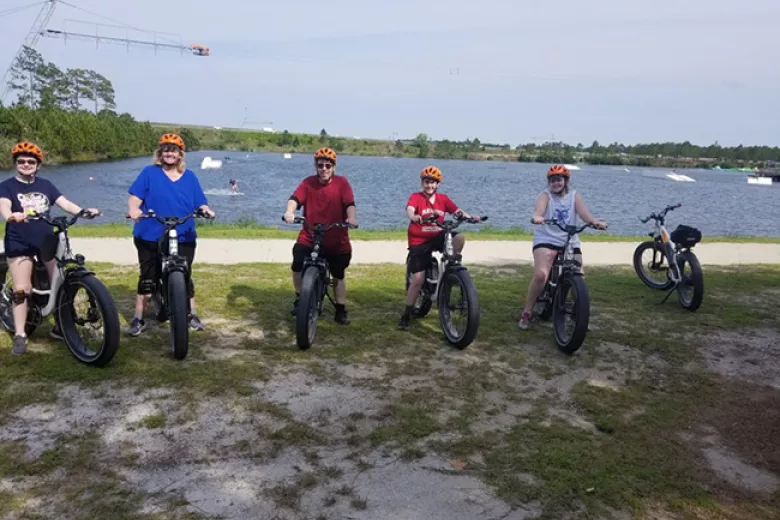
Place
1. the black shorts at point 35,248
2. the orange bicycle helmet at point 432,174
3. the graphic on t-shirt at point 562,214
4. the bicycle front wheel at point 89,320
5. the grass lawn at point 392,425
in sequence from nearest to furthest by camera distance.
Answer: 1. the grass lawn at point 392,425
2. the bicycle front wheel at point 89,320
3. the black shorts at point 35,248
4. the orange bicycle helmet at point 432,174
5. the graphic on t-shirt at point 562,214

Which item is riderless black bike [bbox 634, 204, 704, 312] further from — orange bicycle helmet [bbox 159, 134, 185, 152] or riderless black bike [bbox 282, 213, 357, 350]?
orange bicycle helmet [bbox 159, 134, 185, 152]

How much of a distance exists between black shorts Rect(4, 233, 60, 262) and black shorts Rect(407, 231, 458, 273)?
10.7 ft

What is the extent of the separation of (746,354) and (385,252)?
278 inches

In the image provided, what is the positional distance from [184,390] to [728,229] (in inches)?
1109

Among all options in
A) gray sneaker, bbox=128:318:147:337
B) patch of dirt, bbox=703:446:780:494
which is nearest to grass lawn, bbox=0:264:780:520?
patch of dirt, bbox=703:446:780:494

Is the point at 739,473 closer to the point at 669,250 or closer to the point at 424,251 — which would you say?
the point at 424,251

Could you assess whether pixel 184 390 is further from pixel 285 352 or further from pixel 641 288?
pixel 641 288

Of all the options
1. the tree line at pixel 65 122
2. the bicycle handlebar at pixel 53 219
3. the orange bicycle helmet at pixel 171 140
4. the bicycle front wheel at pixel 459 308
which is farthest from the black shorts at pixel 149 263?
the tree line at pixel 65 122

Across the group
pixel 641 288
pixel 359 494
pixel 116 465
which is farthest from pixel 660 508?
pixel 641 288

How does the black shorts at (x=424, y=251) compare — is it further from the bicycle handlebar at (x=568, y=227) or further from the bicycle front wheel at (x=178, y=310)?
the bicycle front wheel at (x=178, y=310)

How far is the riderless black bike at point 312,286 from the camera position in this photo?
5.49 m

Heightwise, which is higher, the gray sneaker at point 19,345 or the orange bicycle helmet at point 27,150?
the orange bicycle helmet at point 27,150

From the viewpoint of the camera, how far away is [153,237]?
5484mm

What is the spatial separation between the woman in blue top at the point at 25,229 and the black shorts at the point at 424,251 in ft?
A: 9.82
